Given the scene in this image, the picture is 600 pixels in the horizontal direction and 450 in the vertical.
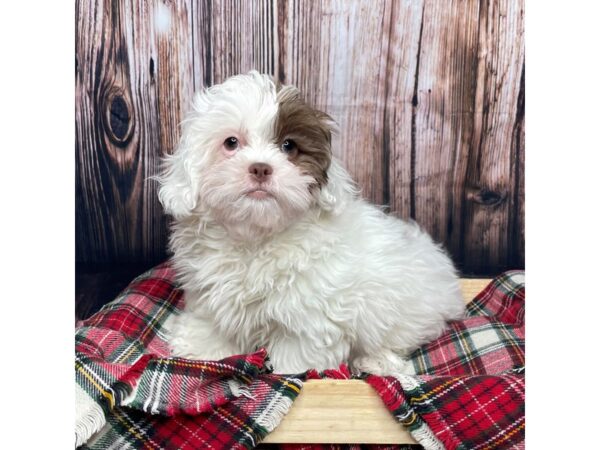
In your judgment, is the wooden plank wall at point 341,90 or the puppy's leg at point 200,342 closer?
the puppy's leg at point 200,342

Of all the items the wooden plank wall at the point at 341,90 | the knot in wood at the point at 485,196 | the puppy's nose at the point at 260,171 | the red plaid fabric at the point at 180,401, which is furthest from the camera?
the knot in wood at the point at 485,196

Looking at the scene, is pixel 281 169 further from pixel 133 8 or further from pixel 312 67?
pixel 133 8

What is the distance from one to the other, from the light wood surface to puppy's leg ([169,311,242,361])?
607 millimetres

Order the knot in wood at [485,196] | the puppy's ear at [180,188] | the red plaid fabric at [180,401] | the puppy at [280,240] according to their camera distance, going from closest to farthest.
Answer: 1. the red plaid fabric at [180,401]
2. the puppy at [280,240]
3. the puppy's ear at [180,188]
4. the knot in wood at [485,196]

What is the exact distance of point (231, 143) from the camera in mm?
2182

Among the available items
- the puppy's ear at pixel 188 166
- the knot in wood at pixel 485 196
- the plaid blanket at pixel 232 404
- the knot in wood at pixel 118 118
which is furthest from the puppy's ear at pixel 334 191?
the knot in wood at pixel 118 118

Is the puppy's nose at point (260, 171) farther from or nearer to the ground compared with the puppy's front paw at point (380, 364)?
farther from the ground

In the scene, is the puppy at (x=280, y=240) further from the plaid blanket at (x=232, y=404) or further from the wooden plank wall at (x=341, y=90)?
the wooden plank wall at (x=341, y=90)

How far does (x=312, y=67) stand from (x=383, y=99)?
38 centimetres

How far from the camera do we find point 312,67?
2.90m

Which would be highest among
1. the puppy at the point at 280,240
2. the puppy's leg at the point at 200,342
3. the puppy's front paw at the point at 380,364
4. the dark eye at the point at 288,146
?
the dark eye at the point at 288,146

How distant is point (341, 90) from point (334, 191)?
2.83 feet

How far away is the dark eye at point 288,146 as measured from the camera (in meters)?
2.15
